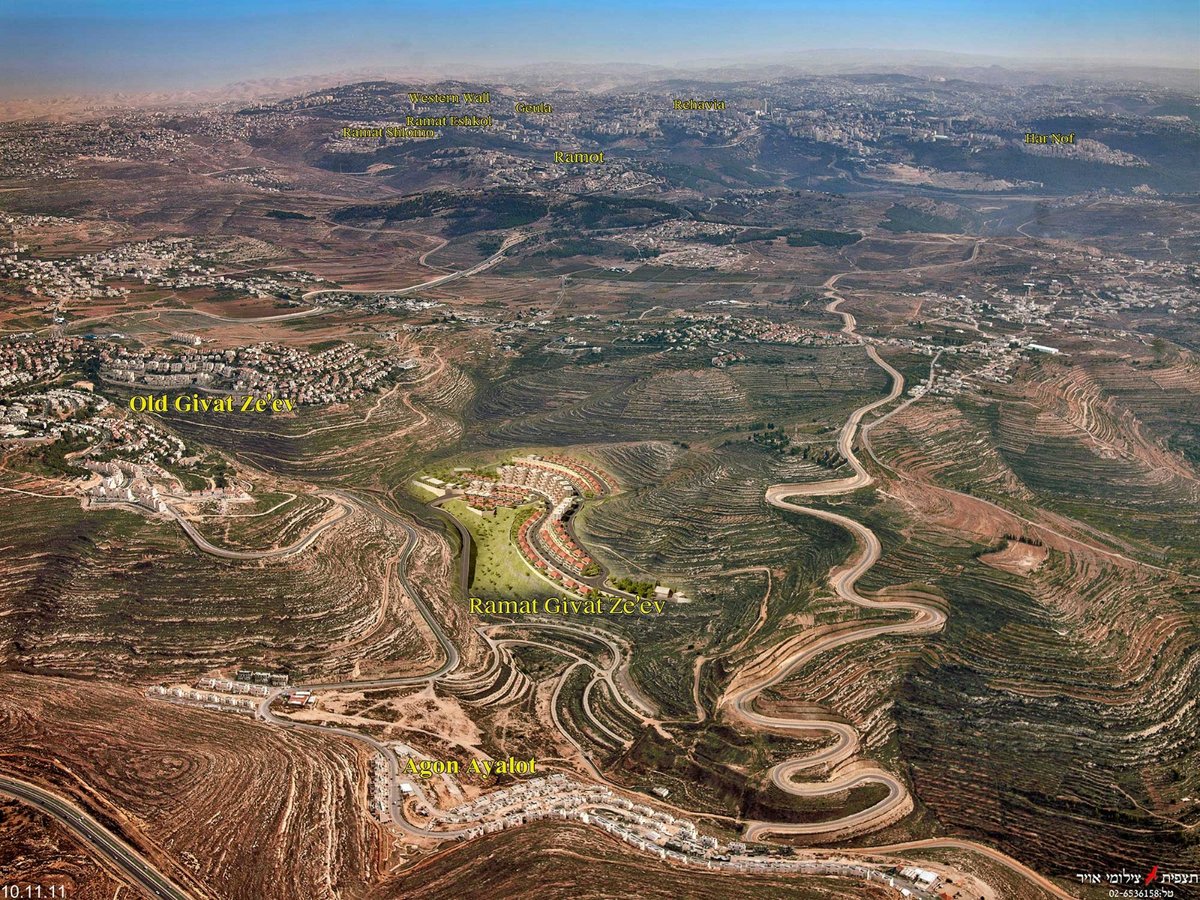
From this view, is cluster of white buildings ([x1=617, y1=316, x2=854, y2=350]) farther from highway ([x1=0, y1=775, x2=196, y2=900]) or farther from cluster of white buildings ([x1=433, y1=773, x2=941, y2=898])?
highway ([x1=0, y1=775, x2=196, y2=900])

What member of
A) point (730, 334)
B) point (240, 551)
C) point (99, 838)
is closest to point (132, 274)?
point (730, 334)

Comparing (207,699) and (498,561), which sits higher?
(207,699)

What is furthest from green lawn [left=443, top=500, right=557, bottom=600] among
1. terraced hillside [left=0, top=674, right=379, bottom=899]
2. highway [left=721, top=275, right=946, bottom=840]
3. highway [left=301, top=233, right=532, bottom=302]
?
highway [left=301, top=233, right=532, bottom=302]

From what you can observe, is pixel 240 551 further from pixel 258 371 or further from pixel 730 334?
pixel 730 334

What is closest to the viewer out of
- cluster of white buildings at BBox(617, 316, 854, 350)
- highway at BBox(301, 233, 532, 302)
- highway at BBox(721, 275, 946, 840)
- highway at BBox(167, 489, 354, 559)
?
highway at BBox(721, 275, 946, 840)

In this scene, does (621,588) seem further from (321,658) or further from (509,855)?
(509,855)

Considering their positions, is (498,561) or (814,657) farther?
(498,561)

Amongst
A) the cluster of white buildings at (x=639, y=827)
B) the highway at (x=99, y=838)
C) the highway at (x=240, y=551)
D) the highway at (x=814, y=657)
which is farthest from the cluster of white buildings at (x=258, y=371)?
the cluster of white buildings at (x=639, y=827)

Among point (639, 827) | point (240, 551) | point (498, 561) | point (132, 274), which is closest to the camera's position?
point (639, 827)
